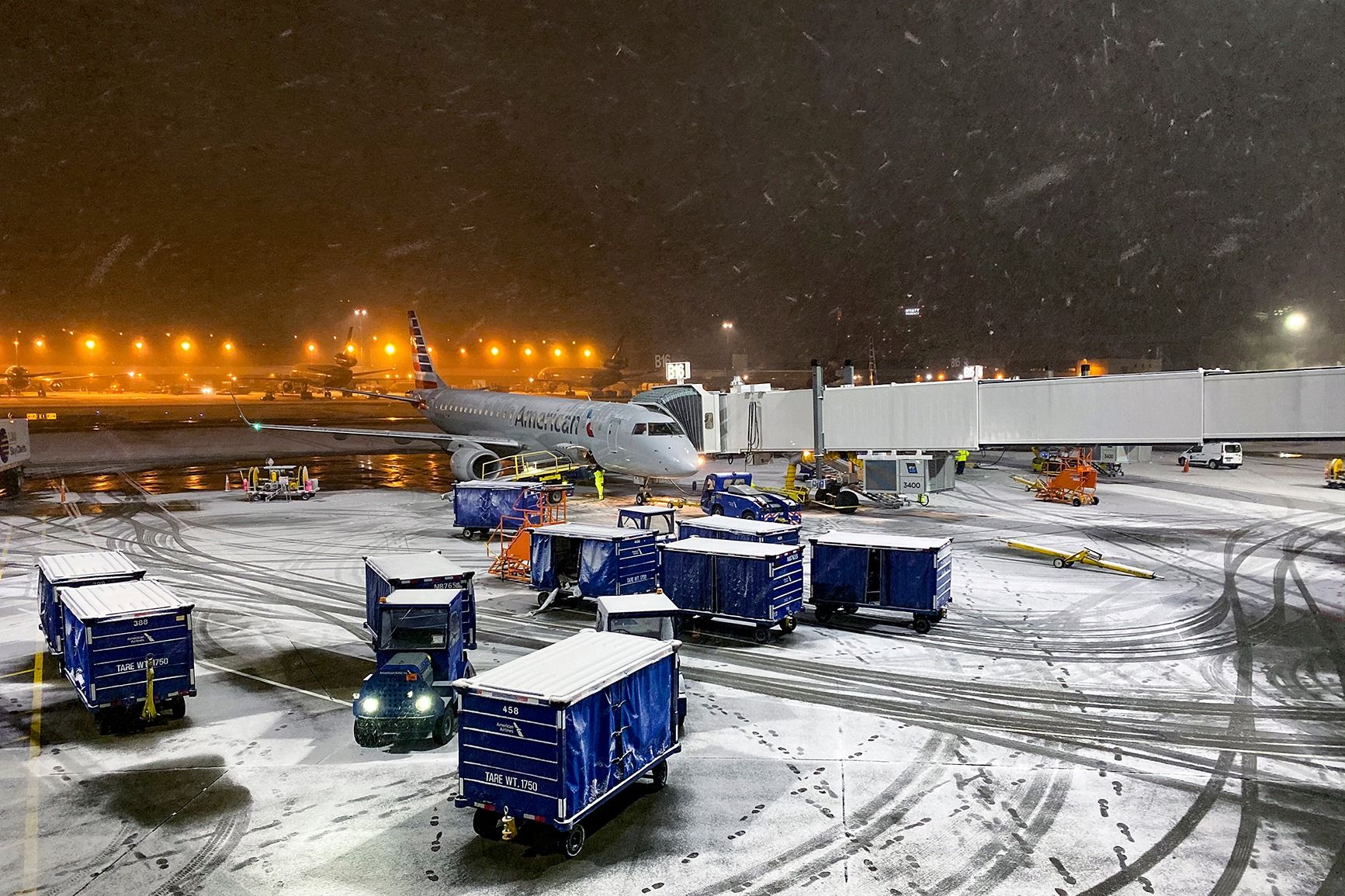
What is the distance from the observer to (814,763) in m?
13.5

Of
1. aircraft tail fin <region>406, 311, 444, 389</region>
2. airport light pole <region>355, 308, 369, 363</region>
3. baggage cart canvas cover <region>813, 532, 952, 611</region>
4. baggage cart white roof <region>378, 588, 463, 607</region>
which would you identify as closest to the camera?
baggage cart white roof <region>378, 588, 463, 607</region>

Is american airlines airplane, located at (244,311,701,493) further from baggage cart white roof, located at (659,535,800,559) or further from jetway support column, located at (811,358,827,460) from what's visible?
baggage cart white roof, located at (659,535,800,559)

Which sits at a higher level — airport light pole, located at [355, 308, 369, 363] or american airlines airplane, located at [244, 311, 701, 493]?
airport light pole, located at [355, 308, 369, 363]

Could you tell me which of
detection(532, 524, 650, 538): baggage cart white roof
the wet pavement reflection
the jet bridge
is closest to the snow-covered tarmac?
detection(532, 524, 650, 538): baggage cart white roof

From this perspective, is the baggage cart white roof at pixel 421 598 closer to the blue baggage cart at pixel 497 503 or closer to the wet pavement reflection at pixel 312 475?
the blue baggage cart at pixel 497 503

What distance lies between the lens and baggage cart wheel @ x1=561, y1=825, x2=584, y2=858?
1083 cm

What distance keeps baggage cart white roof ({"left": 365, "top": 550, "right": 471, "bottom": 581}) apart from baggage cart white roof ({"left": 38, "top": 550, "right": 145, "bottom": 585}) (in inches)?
211

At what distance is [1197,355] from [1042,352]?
33.8 m

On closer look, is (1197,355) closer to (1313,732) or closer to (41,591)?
(1313,732)

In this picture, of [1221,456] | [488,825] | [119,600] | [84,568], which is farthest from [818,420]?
[1221,456]

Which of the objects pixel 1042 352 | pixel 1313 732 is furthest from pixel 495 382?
pixel 1313 732

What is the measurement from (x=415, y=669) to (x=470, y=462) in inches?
1253

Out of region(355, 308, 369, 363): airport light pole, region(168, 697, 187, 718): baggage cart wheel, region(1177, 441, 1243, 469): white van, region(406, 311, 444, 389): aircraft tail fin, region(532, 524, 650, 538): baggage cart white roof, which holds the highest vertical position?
region(355, 308, 369, 363): airport light pole

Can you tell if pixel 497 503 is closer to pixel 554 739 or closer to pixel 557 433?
pixel 557 433
